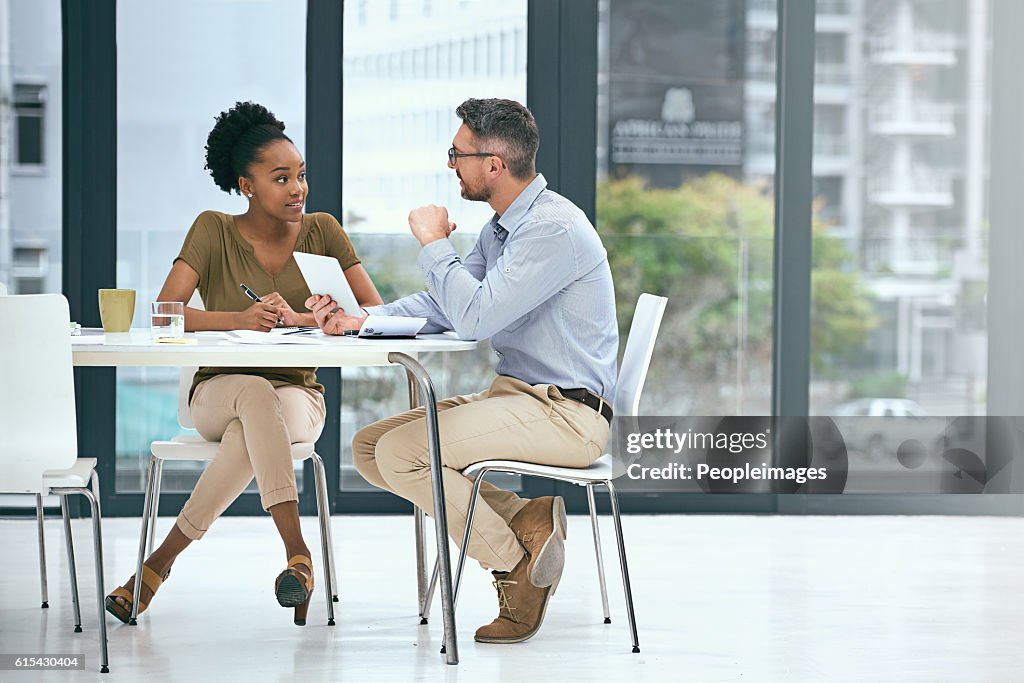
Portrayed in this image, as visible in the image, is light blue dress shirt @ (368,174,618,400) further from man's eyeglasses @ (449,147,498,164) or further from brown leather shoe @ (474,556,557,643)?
brown leather shoe @ (474,556,557,643)

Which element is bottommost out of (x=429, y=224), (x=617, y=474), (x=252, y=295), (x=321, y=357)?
(x=617, y=474)

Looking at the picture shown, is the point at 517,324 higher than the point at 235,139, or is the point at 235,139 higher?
the point at 235,139

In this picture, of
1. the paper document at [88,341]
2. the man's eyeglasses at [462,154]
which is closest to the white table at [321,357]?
the paper document at [88,341]

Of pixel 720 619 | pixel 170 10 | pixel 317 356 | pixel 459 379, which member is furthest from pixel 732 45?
pixel 317 356

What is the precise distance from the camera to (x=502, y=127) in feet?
8.18

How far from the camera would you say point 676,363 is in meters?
4.29

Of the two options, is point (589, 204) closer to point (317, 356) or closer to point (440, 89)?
point (440, 89)

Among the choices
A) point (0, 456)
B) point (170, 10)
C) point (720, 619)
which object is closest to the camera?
point (0, 456)

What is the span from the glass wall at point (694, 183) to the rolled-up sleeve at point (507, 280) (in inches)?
72.8

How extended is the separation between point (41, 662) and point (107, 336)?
69 centimetres

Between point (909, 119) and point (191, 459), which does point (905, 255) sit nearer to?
point (909, 119)

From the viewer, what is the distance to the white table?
2.16 meters

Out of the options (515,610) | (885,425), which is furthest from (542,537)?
(885,425)

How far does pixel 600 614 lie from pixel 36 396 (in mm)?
1411
